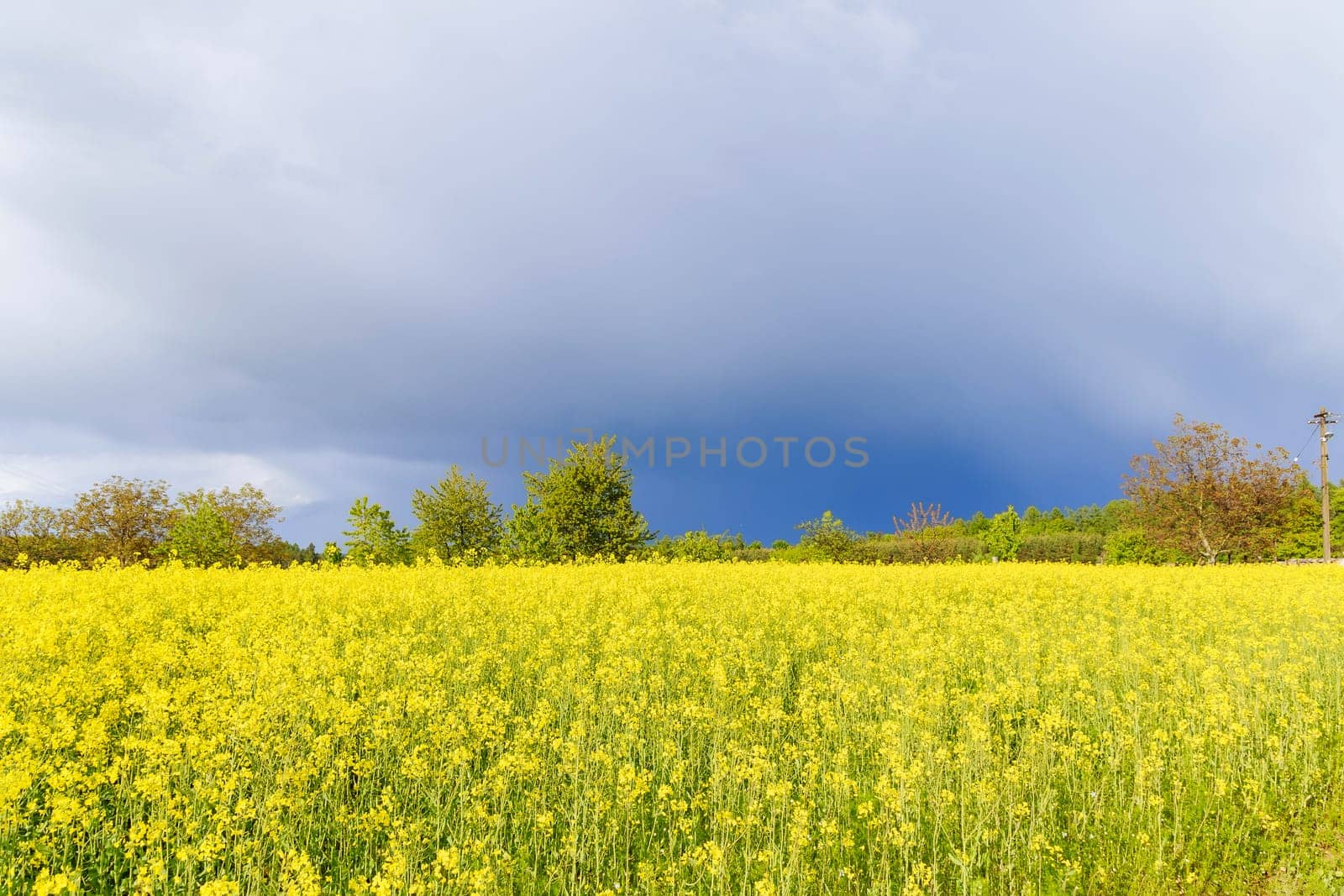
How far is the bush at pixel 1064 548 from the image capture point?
5016 centimetres

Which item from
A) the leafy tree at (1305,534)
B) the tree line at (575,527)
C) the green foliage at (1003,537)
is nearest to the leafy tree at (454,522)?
the tree line at (575,527)

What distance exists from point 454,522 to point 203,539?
10115 millimetres

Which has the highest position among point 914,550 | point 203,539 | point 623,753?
point 203,539

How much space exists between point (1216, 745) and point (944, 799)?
325cm

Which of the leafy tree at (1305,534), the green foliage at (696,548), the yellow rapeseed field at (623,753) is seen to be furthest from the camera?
the leafy tree at (1305,534)

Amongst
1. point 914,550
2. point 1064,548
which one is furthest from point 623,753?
point 1064,548

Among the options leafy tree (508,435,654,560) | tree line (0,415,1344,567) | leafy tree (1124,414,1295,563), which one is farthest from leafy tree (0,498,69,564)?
leafy tree (1124,414,1295,563)

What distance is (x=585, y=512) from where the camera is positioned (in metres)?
27.8

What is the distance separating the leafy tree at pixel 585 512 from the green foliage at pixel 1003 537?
34.5 metres

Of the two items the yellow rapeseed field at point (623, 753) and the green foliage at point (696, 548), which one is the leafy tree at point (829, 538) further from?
the yellow rapeseed field at point (623, 753)

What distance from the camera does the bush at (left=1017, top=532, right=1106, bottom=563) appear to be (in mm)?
50156

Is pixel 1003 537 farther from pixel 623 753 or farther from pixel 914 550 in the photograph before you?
pixel 623 753

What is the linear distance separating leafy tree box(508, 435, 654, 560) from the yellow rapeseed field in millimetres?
16261

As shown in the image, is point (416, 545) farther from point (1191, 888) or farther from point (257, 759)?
→ point (1191, 888)
